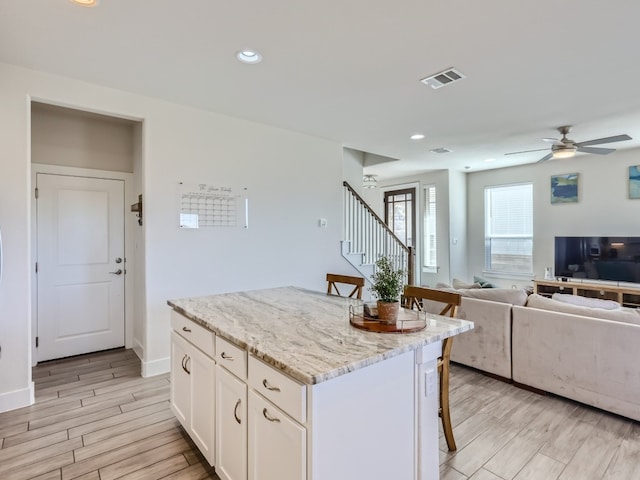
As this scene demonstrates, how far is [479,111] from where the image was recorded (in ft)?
12.3

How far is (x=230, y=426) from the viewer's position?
5.57ft

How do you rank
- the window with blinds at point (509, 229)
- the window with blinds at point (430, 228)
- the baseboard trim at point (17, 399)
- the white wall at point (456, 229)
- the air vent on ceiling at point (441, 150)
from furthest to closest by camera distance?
the window with blinds at point (430, 228) < the white wall at point (456, 229) < the window with blinds at point (509, 229) < the air vent on ceiling at point (441, 150) < the baseboard trim at point (17, 399)

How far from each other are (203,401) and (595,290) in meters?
6.04

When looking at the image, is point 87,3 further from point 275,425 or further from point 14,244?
point 275,425

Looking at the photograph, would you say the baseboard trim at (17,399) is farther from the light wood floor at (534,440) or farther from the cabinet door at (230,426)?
the light wood floor at (534,440)

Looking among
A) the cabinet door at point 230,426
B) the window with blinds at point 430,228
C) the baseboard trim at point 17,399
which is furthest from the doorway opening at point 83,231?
the window with blinds at point 430,228

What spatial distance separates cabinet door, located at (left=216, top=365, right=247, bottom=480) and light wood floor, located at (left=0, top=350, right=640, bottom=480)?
31cm

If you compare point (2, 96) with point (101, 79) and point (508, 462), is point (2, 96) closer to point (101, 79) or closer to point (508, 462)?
point (101, 79)

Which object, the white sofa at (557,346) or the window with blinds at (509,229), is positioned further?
the window with blinds at (509,229)

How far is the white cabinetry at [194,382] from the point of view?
189cm

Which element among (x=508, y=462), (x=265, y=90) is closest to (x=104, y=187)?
(x=265, y=90)

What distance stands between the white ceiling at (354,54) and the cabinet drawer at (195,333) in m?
1.90

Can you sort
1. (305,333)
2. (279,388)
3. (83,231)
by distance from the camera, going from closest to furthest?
1. (279,388)
2. (305,333)
3. (83,231)

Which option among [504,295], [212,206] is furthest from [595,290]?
[212,206]
